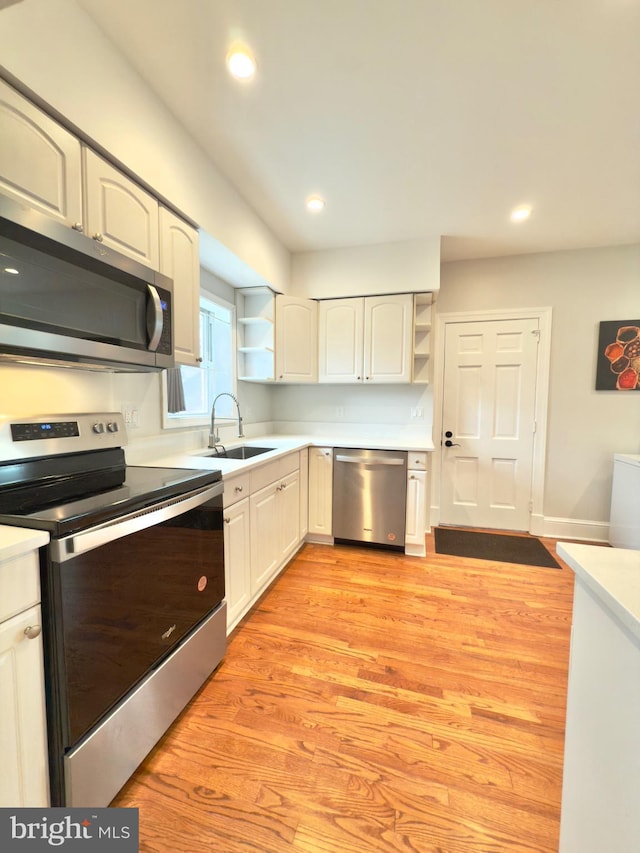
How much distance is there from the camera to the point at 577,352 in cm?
323

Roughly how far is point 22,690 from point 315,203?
283 centimetres

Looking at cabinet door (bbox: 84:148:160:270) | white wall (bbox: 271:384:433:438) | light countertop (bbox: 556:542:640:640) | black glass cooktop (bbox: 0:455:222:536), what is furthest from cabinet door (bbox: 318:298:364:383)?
light countertop (bbox: 556:542:640:640)

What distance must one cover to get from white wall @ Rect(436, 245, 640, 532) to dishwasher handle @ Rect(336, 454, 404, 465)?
5.57ft

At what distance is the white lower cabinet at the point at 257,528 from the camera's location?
179 cm

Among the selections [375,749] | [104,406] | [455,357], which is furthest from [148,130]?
[455,357]

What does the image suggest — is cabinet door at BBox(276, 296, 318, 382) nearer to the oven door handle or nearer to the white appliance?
the oven door handle

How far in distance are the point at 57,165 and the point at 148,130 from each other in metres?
0.57

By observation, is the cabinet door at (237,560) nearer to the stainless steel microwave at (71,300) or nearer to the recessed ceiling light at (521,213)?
the stainless steel microwave at (71,300)

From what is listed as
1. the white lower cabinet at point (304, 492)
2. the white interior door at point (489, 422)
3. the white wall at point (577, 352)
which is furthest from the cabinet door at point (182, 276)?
the white wall at point (577, 352)

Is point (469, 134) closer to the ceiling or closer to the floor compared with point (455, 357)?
closer to the ceiling

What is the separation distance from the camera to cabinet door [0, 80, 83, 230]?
3.41 ft

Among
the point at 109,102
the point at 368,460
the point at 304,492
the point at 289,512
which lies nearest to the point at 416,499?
the point at 368,460

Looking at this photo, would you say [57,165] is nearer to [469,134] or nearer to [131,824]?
[469,134]

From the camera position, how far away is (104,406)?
5.51 ft
